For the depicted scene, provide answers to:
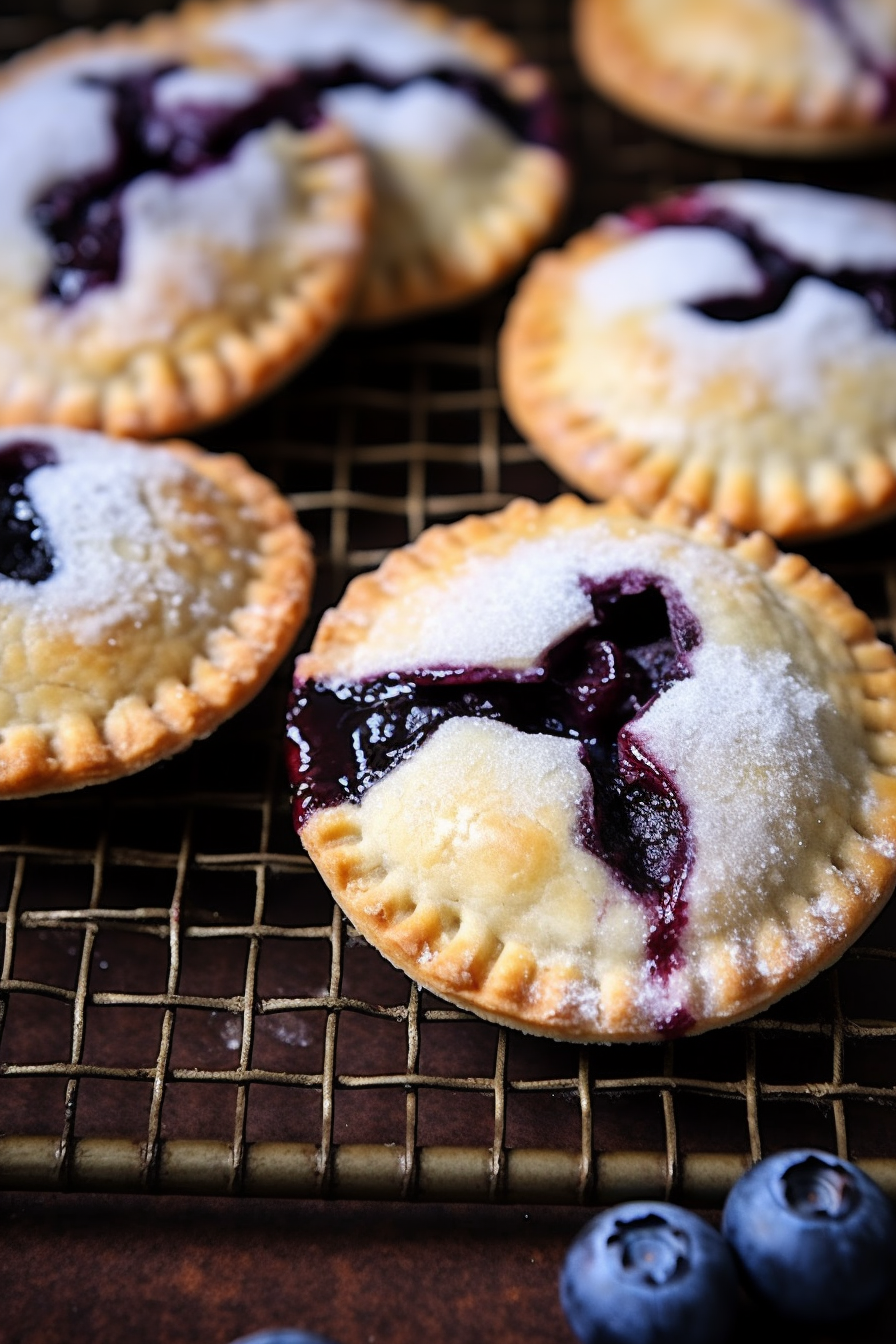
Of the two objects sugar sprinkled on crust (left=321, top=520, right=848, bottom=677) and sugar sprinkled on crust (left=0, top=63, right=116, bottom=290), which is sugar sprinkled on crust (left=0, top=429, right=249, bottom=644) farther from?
sugar sprinkled on crust (left=0, top=63, right=116, bottom=290)

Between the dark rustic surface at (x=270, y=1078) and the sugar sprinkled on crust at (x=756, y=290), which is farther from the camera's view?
the sugar sprinkled on crust at (x=756, y=290)

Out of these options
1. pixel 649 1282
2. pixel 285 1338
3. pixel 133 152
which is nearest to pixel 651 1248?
pixel 649 1282

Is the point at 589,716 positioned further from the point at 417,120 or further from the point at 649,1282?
the point at 417,120

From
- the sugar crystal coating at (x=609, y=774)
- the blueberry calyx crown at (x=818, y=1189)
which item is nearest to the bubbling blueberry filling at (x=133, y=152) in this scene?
the sugar crystal coating at (x=609, y=774)

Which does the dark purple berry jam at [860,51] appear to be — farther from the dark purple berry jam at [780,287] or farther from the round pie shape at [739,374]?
the dark purple berry jam at [780,287]

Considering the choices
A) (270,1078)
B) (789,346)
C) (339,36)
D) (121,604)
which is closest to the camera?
(270,1078)

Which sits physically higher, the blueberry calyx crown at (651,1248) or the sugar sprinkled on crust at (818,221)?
the sugar sprinkled on crust at (818,221)

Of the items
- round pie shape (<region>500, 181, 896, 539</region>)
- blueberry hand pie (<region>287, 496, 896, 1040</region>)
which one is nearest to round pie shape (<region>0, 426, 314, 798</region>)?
blueberry hand pie (<region>287, 496, 896, 1040</region>)
